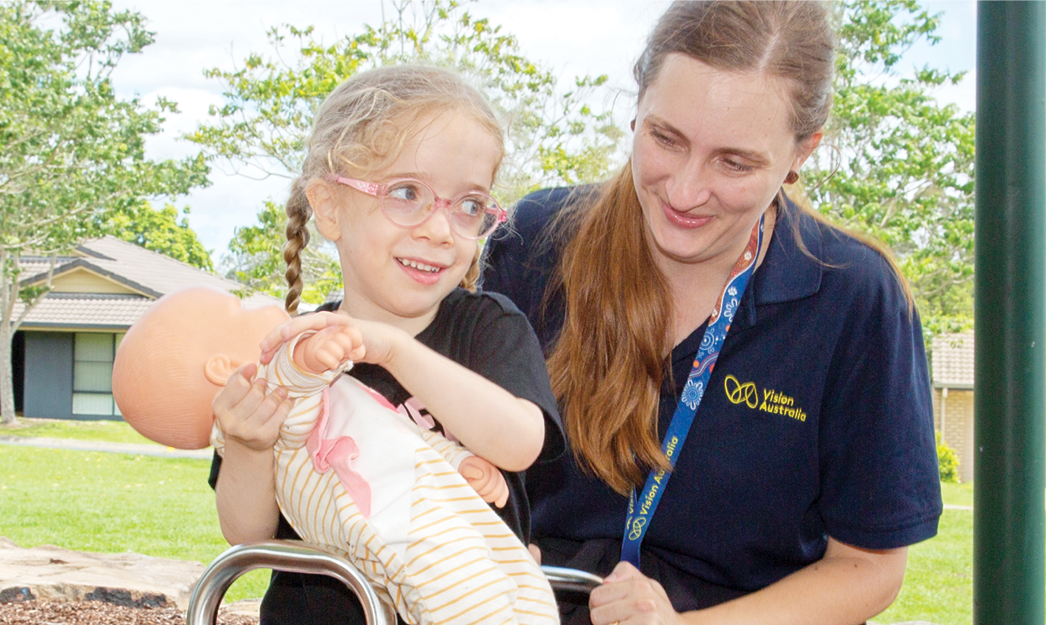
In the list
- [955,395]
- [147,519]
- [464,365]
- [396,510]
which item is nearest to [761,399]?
[464,365]

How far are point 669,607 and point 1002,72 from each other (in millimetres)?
1577

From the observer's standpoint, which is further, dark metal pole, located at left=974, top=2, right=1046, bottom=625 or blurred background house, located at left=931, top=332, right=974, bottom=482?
blurred background house, located at left=931, top=332, right=974, bottom=482

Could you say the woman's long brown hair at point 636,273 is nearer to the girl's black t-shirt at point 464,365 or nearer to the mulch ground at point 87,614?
the girl's black t-shirt at point 464,365

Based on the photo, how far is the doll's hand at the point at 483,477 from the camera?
57.2 inches

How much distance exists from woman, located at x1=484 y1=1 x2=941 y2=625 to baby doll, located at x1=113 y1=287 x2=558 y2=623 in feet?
1.53

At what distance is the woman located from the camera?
5.85ft

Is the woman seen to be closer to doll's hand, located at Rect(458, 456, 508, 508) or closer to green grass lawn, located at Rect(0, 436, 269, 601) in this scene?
doll's hand, located at Rect(458, 456, 508, 508)

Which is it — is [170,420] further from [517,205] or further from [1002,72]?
[1002,72]

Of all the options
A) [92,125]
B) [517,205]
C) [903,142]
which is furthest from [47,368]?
[517,205]

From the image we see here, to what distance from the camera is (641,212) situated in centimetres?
210

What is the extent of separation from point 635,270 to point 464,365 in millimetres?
625

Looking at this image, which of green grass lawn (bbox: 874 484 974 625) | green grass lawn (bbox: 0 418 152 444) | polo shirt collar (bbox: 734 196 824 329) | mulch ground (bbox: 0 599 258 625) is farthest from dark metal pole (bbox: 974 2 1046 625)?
green grass lawn (bbox: 0 418 152 444)

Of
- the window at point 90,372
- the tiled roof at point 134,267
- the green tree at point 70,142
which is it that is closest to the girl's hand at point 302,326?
the green tree at point 70,142

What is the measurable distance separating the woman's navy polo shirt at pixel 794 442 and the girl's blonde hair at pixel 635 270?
0.09 m
